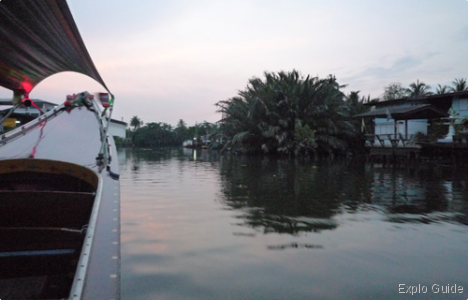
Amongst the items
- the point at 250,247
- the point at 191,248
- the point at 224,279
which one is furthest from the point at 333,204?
the point at 224,279

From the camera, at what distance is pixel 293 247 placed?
4.34 m

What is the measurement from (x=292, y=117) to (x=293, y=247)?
25.1m

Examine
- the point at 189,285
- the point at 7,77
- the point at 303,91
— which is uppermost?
the point at 303,91

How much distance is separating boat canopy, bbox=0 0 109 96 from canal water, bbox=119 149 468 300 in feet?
8.88

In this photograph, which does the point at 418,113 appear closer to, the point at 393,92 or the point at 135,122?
the point at 393,92

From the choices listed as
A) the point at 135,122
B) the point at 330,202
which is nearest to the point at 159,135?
the point at 135,122

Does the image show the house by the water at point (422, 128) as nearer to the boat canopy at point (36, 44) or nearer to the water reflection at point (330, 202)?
the water reflection at point (330, 202)

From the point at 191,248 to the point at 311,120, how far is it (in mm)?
25402

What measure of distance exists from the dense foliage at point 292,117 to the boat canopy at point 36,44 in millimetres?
22099

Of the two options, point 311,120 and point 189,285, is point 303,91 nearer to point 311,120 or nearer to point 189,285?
point 311,120

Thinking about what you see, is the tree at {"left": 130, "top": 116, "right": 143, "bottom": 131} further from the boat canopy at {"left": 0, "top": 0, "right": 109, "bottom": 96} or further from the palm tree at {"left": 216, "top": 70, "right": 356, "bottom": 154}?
the boat canopy at {"left": 0, "top": 0, "right": 109, "bottom": 96}

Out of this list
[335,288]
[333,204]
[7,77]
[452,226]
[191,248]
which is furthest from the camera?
[333,204]

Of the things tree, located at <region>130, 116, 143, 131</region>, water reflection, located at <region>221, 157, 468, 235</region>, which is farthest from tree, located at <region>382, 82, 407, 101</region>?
tree, located at <region>130, 116, 143, 131</region>

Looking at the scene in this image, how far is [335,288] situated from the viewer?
322 centimetres
